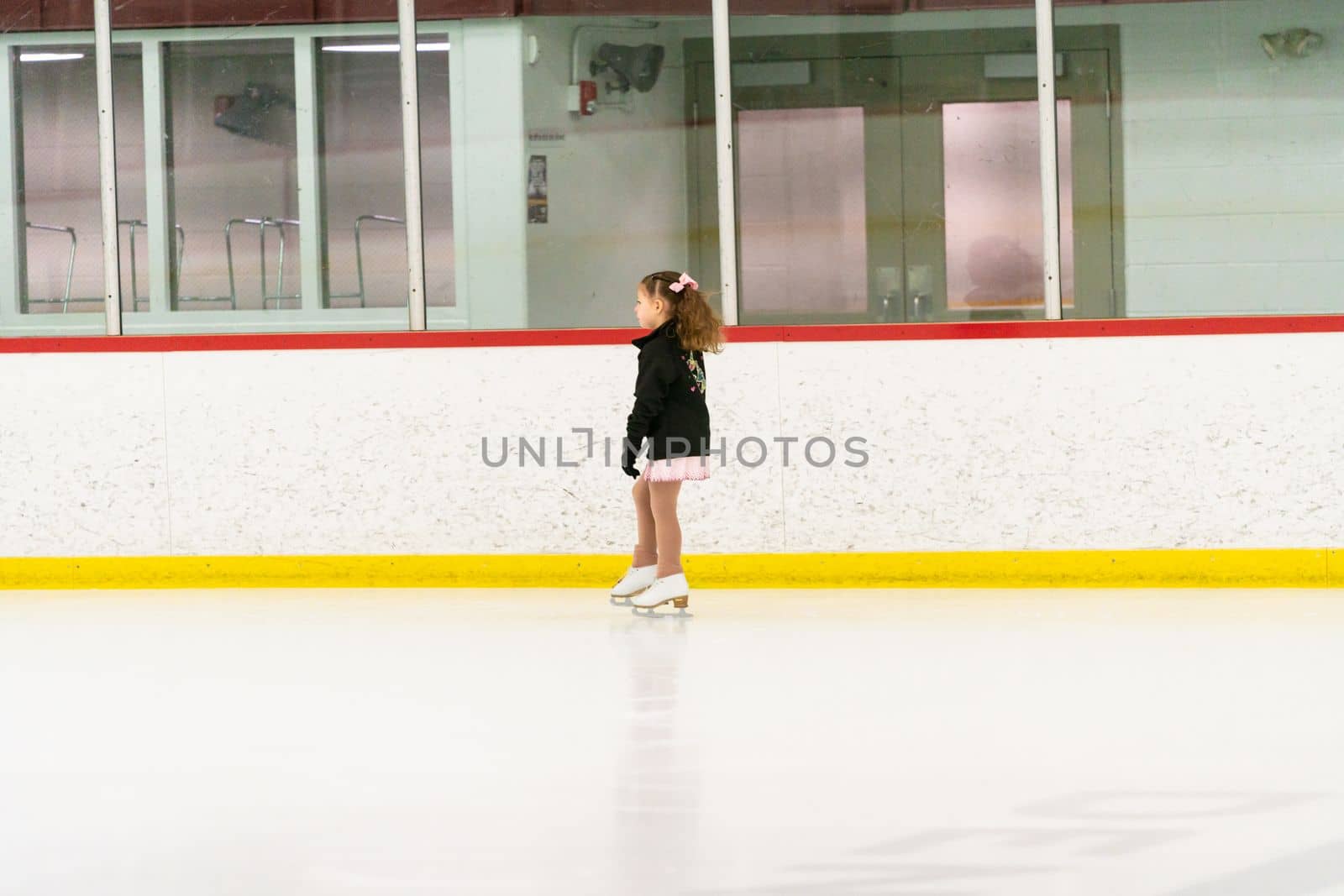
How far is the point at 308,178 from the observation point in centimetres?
679

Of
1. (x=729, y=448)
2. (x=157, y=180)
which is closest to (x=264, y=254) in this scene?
(x=157, y=180)

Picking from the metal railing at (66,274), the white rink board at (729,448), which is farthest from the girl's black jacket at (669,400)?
the metal railing at (66,274)

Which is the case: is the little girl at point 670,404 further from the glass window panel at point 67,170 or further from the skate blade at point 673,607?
the glass window panel at point 67,170

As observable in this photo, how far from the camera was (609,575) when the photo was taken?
20.4 ft

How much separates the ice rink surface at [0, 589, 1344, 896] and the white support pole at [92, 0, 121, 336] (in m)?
1.79

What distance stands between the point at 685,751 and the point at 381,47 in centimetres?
434

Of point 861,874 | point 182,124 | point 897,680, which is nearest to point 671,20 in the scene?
point 182,124

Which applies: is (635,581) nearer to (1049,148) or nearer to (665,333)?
(665,333)

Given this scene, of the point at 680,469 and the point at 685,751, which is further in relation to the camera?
the point at 680,469

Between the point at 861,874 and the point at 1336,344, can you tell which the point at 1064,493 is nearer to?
the point at 1336,344

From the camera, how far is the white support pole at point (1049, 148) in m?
6.32

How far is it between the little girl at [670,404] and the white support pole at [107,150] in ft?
8.93

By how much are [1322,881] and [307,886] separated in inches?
61.3

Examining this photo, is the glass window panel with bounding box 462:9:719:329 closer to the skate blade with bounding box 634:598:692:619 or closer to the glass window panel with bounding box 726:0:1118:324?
the glass window panel with bounding box 726:0:1118:324
